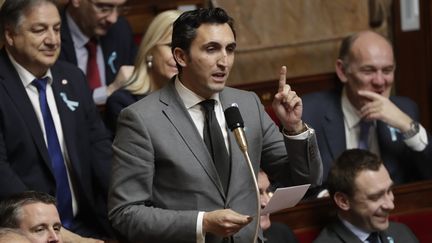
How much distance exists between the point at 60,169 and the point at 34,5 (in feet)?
1.30

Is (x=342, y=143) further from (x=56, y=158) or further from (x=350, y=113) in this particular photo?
(x=56, y=158)

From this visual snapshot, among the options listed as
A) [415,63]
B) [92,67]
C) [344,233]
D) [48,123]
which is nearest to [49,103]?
[48,123]

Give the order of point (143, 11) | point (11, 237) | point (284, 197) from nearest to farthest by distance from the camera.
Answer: point (11, 237) → point (284, 197) → point (143, 11)

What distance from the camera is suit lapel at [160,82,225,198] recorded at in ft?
6.49

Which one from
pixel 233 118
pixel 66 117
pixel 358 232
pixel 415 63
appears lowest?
pixel 358 232

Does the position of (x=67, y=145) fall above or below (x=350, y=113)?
above

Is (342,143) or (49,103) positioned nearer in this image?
(49,103)

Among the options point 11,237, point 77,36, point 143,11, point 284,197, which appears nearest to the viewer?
point 11,237

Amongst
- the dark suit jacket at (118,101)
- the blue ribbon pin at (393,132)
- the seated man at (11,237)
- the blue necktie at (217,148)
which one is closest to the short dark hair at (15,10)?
the dark suit jacket at (118,101)

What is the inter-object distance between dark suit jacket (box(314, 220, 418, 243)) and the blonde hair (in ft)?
1.97

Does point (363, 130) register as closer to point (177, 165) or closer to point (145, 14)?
point (145, 14)

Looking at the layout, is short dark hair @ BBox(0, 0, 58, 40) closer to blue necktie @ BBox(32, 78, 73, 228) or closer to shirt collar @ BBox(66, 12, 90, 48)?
blue necktie @ BBox(32, 78, 73, 228)

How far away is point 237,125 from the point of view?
1871mm

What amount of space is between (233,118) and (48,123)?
802mm
